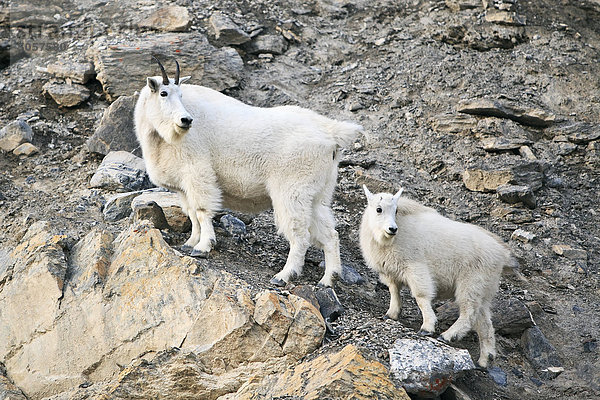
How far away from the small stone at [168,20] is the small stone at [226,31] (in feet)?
2.03

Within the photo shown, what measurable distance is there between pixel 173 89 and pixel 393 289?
3971 mm

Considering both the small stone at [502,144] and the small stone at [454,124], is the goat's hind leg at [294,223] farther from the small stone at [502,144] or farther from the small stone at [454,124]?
the small stone at [454,124]

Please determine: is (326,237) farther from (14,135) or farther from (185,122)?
(14,135)

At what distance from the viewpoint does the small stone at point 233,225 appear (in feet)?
34.6

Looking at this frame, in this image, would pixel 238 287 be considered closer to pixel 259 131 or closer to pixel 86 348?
pixel 86 348

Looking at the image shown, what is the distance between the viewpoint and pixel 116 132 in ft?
43.2

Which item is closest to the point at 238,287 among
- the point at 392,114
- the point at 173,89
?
the point at 173,89

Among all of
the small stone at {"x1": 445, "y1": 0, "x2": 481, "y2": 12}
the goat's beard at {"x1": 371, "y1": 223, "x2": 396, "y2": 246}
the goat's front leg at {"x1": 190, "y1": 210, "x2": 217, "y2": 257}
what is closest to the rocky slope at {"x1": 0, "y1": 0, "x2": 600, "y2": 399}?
the small stone at {"x1": 445, "y1": 0, "x2": 481, "y2": 12}

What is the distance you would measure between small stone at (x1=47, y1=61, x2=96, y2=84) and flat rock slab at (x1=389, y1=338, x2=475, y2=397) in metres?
10.6

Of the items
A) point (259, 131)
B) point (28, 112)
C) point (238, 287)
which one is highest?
point (259, 131)

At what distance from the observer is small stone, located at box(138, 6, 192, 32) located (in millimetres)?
16172

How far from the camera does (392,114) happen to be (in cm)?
1520

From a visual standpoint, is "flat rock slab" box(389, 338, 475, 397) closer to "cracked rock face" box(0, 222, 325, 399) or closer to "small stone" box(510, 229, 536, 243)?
"cracked rock face" box(0, 222, 325, 399)

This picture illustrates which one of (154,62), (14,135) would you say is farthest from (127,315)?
(154,62)
